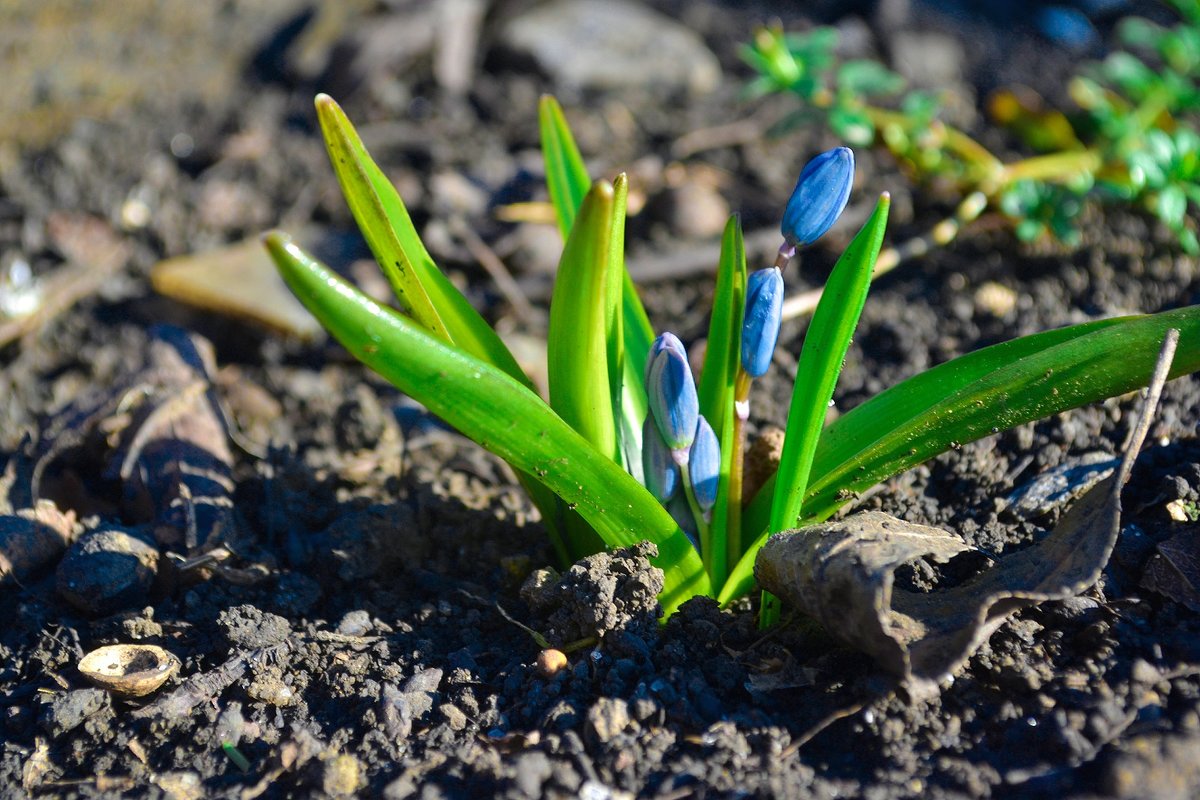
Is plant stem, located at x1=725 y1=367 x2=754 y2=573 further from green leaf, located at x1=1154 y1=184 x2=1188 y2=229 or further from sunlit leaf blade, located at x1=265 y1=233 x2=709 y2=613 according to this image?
green leaf, located at x1=1154 y1=184 x2=1188 y2=229

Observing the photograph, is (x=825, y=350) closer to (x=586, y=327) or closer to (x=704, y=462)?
(x=704, y=462)

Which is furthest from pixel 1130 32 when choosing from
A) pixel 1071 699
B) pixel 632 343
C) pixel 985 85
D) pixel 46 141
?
pixel 46 141

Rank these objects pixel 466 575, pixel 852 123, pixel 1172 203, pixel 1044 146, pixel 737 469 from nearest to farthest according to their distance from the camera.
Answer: pixel 737 469 < pixel 466 575 < pixel 1172 203 < pixel 852 123 < pixel 1044 146

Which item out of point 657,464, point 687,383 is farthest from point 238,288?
point 687,383

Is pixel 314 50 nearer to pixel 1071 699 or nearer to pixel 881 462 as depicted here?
pixel 881 462

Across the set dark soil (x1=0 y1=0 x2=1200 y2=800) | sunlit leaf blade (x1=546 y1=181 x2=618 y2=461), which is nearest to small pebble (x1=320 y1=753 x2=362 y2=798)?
dark soil (x1=0 y1=0 x2=1200 y2=800)

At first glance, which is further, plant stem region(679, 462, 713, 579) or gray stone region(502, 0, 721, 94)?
gray stone region(502, 0, 721, 94)
